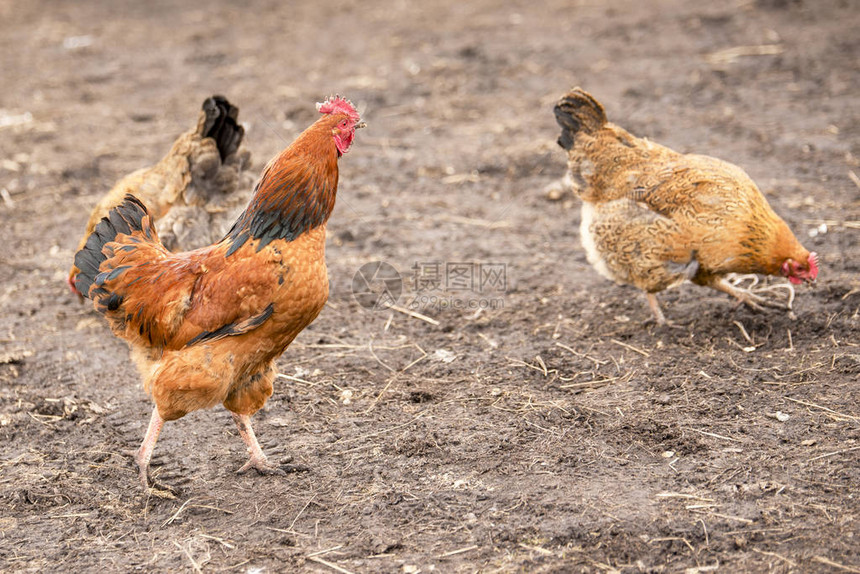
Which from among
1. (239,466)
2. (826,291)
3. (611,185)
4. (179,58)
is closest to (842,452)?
(826,291)

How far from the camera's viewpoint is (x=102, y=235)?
167 inches

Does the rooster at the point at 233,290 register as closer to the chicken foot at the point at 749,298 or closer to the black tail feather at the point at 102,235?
the black tail feather at the point at 102,235

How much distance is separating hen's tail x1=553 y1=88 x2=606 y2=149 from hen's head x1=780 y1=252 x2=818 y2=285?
5.66 feet

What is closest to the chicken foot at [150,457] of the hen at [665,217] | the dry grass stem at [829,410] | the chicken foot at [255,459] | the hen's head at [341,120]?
the chicken foot at [255,459]

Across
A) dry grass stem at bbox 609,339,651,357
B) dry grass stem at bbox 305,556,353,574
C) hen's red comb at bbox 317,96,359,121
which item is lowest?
dry grass stem at bbox 609,339,651,357

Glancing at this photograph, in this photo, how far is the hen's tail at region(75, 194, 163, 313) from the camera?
4.08 metres

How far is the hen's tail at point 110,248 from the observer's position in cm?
408

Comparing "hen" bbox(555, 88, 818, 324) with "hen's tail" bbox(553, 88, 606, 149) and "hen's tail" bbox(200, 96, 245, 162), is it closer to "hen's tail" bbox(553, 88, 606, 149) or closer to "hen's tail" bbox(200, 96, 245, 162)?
"hen's tail" bbox(553, 88, 606, 149)

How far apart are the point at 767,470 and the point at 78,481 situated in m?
3.60

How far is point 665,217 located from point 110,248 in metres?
3.55

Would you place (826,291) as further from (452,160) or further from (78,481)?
(78,481)

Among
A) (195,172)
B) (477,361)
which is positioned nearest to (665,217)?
(477,361)

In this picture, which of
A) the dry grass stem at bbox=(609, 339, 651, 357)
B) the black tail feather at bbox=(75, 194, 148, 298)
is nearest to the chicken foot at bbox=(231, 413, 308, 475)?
the black tail feather at bbox=(75, 194, 148, 298)

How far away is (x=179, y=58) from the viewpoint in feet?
38.8
